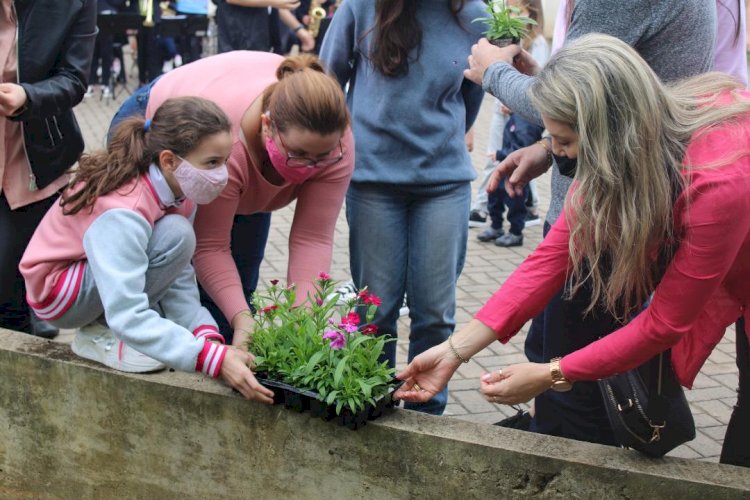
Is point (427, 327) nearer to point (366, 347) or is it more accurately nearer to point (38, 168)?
point (366, 347)

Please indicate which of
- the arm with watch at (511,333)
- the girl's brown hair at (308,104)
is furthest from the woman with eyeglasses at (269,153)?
the arm with watch at (511,333)

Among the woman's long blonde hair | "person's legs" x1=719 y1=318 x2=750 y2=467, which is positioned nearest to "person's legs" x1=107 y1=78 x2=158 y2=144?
the woman's long blonde hair

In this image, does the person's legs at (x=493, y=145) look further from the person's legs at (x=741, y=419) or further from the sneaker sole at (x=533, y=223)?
the person's legs at (x=741, y=419)

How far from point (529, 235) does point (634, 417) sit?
4692mm

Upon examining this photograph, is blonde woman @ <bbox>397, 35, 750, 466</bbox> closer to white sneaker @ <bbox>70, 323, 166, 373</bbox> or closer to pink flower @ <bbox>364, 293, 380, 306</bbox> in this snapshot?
pink flower @ <bbox>364, 293, 380, 306</bbox>

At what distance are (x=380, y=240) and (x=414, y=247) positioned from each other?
0.43 ft

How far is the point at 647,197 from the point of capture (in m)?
2.36

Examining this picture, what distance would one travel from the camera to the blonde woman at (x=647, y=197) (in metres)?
2.32

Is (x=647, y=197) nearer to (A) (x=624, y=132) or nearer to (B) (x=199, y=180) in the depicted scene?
(A) (x=624, y=132)

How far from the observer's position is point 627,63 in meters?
2.33

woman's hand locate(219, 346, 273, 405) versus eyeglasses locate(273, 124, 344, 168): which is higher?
eyeglasses locate(273, 124, 344, 168)

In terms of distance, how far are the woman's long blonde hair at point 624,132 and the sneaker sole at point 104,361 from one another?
1.31 meters

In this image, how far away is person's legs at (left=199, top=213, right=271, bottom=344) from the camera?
3.69 m

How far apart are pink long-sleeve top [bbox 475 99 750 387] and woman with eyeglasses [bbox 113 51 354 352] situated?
29.0 inches
